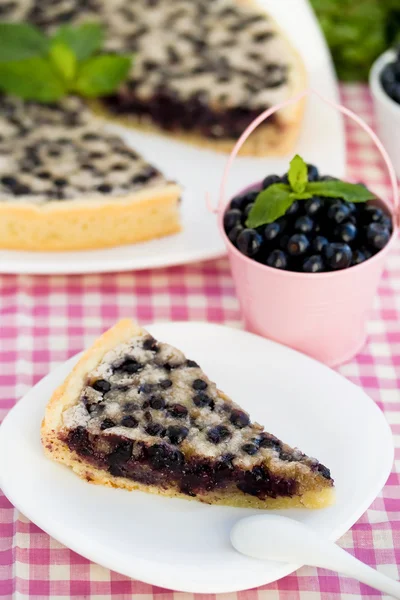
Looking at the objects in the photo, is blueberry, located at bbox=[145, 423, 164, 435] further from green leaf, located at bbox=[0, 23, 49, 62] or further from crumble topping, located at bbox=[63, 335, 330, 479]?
green leaf, located at bbox=[0, 23, 49, 62]

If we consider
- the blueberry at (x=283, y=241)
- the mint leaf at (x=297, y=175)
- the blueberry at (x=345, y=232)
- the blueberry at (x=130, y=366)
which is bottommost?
the blueberry at (x=130, y=366)

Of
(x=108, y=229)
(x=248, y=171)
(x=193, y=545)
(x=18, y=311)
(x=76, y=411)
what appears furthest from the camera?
(x=248, y=171)

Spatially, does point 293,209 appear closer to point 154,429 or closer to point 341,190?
point 341,190

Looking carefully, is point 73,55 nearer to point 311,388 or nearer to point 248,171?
point 248,171

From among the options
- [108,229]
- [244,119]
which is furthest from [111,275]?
[244,119]

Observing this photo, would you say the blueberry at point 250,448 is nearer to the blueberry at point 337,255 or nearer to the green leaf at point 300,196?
the blueberry at point 337,255

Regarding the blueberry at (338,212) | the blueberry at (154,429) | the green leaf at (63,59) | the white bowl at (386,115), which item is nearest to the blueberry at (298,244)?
the blueberry at (338,212)
